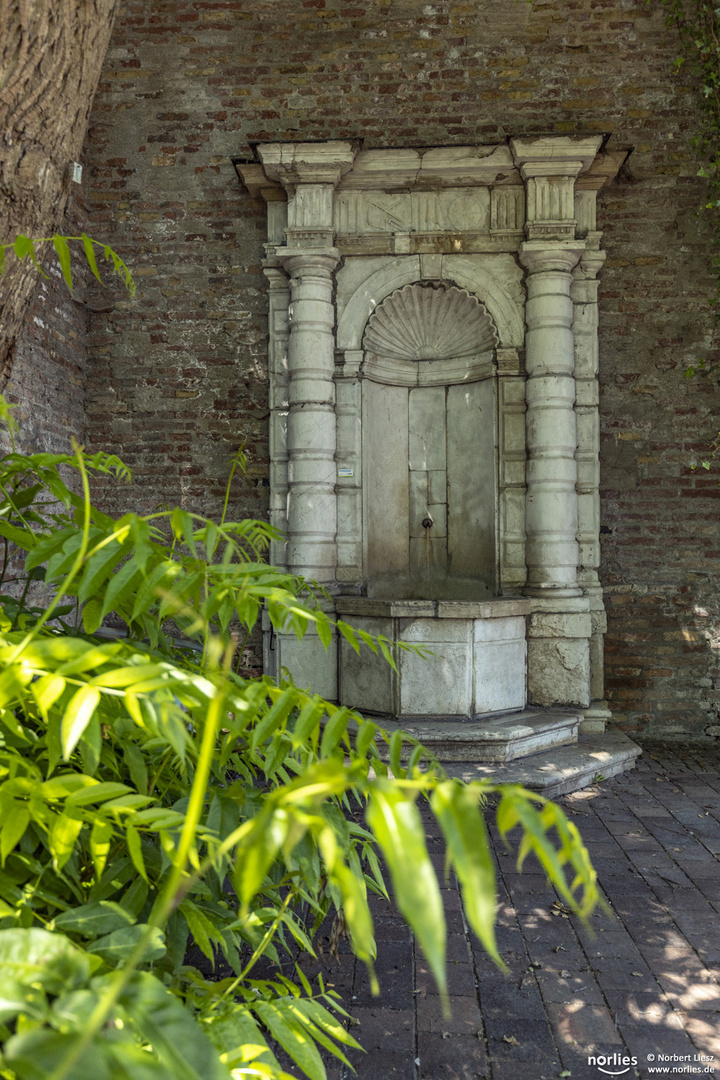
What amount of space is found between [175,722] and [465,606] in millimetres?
4341

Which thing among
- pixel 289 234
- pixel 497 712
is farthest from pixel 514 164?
pixel 497 712

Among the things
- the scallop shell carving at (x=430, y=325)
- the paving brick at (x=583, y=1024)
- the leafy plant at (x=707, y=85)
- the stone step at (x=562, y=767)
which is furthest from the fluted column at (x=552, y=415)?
the paving brick at (x=583, y=1024)

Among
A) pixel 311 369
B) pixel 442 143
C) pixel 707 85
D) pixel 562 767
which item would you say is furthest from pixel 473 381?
pixel 562 767

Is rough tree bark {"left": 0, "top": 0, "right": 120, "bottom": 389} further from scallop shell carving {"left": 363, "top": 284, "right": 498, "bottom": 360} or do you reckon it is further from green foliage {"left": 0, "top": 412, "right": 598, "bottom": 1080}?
scallop shell carving {"left": 363, "top": 284, "right": 498, "bottom": 360}

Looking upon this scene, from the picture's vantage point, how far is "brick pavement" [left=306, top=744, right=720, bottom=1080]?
2.22 metres

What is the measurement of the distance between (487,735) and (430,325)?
135 inches

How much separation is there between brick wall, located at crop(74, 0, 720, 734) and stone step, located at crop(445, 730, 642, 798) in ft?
3.22

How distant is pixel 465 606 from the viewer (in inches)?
198

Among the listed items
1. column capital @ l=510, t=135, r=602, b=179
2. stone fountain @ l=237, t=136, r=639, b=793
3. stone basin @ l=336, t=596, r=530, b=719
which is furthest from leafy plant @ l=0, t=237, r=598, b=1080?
column capital @ l=510, t=135, r=602, b=179

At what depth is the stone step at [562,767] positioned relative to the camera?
452cm

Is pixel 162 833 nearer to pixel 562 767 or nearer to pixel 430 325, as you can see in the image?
pixel 562 767

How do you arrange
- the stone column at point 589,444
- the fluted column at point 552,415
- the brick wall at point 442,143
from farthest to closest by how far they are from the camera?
the brick wall at point 442,143
the stone column at point 589,444
the fluted column at point 552,415

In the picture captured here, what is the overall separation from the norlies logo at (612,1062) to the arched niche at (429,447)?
157 inches

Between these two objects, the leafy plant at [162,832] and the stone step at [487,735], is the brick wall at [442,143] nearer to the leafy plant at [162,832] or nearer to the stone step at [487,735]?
the stone step at [487,735]
